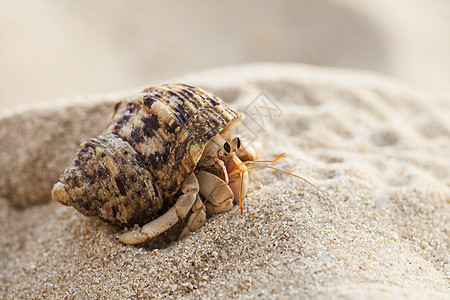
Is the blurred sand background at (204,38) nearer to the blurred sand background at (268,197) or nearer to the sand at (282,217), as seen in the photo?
the blurred sand background at (268,197)

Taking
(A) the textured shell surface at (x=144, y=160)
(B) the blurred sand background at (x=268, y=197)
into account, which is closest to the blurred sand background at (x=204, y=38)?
(B) the blurred sand background at (x=268, y=197)

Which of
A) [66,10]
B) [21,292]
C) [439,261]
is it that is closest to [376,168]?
[439,261]

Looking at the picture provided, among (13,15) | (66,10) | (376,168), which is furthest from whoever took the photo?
(66,10)

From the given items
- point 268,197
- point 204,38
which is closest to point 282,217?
point 268,197

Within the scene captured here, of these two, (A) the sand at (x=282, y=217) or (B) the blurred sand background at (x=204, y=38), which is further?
(B) the blurred sand background at (x=204, y=38)

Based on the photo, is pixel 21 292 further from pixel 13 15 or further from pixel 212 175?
pixel 13 15
